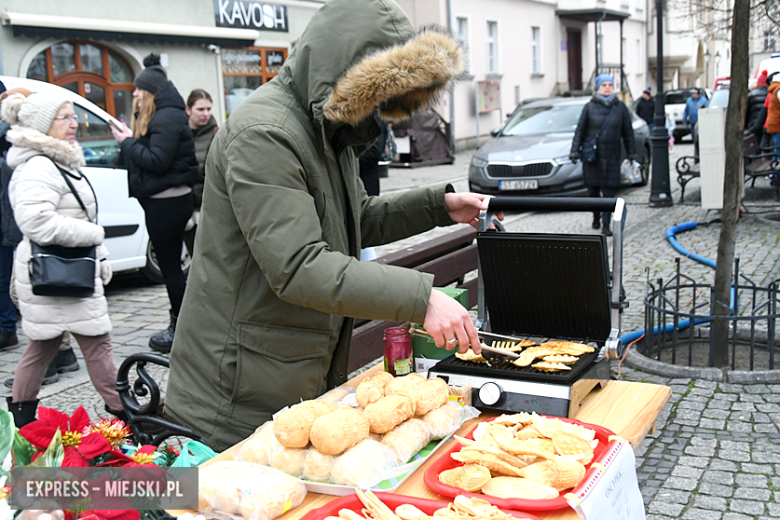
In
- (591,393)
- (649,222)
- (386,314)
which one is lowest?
(649,222)

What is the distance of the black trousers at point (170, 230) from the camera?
5.64m

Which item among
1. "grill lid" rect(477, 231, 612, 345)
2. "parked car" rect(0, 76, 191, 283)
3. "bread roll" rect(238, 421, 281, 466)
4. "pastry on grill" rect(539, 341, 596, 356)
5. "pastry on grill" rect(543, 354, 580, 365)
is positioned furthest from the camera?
"parked car" rect(0, 76, 191, 283)

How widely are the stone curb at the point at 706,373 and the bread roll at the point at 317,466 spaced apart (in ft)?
11.8

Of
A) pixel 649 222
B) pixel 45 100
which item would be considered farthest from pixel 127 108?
pixel 45 100

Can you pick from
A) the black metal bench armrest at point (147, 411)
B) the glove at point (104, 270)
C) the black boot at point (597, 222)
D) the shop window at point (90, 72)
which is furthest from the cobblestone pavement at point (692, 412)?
the shop window at point (90, 72)

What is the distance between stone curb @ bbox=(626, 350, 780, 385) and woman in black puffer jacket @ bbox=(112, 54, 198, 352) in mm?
3432

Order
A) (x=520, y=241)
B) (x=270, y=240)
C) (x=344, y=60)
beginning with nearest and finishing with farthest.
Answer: (x=270, y=240) < (x=344, y=60) < (x=520, y=241)

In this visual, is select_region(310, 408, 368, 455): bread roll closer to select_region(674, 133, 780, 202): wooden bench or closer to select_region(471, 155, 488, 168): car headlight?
select_region(674, 133, 780, 202): wooden bench

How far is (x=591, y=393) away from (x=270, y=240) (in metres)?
1.17

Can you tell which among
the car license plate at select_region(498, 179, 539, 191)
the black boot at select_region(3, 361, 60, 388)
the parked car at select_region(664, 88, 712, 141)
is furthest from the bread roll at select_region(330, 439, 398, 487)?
the parked car at select_region(664, 88, 712, 141)

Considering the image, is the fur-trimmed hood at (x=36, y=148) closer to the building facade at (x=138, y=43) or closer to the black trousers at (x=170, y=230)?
the black trousers at (x=170, y=230)

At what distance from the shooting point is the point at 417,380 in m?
2.16

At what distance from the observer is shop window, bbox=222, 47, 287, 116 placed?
17.5 metres

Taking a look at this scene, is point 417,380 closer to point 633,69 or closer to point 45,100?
point 45,100
